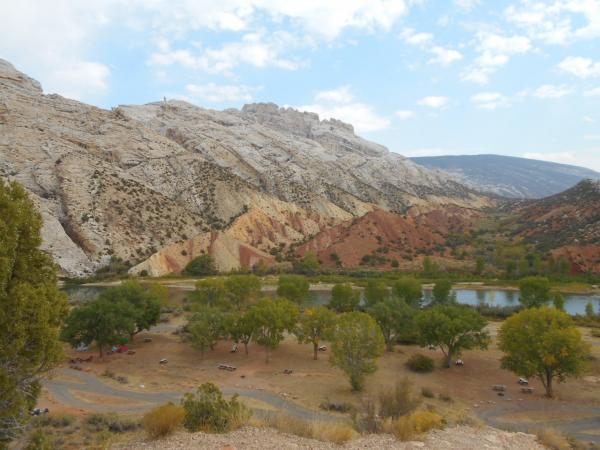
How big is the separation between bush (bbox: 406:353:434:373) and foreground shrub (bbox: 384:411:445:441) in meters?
18.6

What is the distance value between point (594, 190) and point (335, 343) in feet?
441

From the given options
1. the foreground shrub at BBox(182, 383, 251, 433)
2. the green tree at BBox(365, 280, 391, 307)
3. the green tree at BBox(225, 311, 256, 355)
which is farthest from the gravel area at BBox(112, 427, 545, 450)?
the green tree at BBox(365, 280, 391, 307)

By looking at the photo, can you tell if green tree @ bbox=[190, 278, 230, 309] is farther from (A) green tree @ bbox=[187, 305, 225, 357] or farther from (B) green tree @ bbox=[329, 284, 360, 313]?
(A) green tree @ bbox=[187, 305, 225, 357]

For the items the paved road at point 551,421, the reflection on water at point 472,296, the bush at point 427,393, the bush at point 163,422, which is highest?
the bush at point 163,422

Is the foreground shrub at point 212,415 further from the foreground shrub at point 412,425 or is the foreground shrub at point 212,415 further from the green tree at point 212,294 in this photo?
the green tree at point 212,294

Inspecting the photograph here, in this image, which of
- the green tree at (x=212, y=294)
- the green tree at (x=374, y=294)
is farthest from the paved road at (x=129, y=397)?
the green tree at (x=374, y=294)

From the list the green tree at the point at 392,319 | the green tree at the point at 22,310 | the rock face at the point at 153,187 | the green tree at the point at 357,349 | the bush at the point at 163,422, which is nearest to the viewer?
the green tree at the point at 22,310

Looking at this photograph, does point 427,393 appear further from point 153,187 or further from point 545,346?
point 153,187

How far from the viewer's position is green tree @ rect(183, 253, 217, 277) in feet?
287

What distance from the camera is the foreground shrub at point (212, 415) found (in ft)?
48.5

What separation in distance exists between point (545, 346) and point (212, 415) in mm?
22666

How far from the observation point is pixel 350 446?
12.9m

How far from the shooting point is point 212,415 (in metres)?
15.3

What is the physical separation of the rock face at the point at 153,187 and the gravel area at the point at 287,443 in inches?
2971
